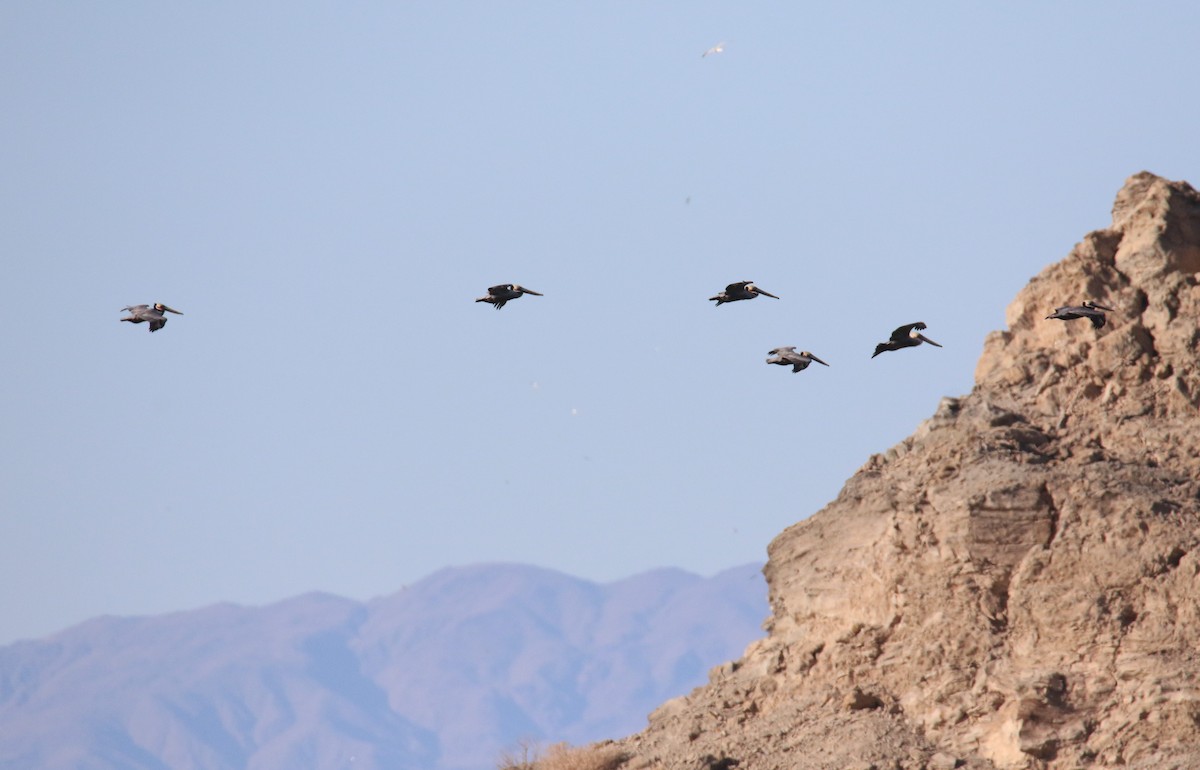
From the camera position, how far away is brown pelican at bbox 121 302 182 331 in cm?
3180

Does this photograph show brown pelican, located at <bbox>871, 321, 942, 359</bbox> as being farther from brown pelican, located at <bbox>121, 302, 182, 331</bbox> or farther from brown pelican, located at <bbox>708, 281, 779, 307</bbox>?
brown pelican, located at <bbox>121, 302, 182, 331</bbox>

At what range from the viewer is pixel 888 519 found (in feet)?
101

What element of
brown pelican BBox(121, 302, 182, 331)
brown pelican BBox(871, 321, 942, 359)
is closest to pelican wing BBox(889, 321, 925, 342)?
brown pelican BBox(871, 321, 942, 359)

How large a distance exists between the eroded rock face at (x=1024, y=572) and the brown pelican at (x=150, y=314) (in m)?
9.60

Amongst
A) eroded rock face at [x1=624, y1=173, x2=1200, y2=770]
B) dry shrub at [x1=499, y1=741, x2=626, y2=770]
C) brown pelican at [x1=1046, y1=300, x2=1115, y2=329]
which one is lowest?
dry shrub at [x1=499, y1=741, x2=626, y2=770]

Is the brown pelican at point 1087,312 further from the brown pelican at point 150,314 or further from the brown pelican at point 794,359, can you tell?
the brown pelican at point 150,314

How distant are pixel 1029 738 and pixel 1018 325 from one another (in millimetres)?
7318

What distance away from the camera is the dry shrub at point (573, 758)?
31703 mm

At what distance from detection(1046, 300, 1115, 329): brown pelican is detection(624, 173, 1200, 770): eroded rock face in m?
0.91

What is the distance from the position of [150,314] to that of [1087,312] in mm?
13732

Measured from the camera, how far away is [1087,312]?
29.1m

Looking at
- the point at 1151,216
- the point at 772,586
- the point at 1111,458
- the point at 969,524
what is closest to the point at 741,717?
the point at 772,586

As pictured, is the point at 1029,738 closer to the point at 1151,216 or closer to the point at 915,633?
the point at 915,633

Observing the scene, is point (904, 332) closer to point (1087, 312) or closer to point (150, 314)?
point (1087, 312)
